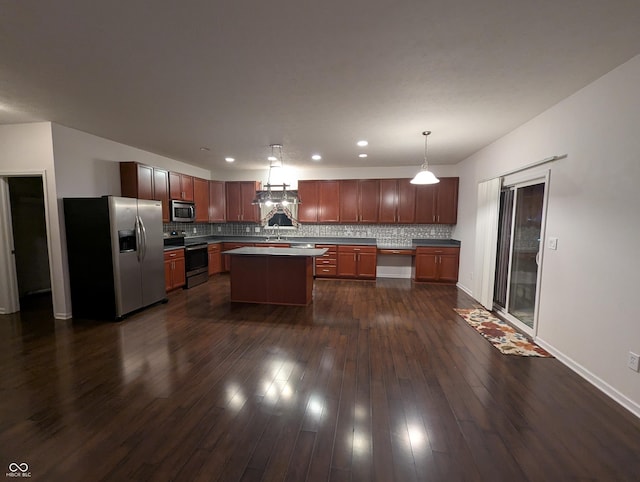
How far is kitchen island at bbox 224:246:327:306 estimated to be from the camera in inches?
176

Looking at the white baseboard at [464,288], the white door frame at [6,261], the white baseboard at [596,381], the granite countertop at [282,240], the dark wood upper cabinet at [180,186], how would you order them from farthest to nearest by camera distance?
the granite countertop at [282,240]
the dark wood upper cabinet at [180,186]
the white baseboard at [464,288]
the white door frame at [6,261]
the white baseboard at [596,381]

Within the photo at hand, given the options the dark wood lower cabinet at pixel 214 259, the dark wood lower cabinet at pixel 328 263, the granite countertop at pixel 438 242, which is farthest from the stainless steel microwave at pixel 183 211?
the granite countertop at pixel 438 242

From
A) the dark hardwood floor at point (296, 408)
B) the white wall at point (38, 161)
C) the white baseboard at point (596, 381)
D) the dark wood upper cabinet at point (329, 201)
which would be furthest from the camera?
the dark wood upper cabinet at point (329, 201)

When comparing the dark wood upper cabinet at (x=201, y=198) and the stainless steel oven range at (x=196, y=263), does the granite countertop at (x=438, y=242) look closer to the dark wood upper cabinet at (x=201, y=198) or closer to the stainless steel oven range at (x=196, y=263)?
the stainless steel oven range at (x=196, y=263)

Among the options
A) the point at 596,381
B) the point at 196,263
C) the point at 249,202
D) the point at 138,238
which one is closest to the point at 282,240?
the point at 249,202

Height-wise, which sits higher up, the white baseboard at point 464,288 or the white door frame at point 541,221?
the white door frame at point 541,221

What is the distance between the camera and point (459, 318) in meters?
3.99

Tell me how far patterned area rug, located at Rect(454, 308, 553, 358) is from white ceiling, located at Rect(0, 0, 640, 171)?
2.68 metres

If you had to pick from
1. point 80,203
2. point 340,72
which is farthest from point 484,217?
point 80,203

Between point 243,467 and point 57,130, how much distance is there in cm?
466

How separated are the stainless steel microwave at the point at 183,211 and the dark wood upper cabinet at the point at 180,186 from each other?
12 cm

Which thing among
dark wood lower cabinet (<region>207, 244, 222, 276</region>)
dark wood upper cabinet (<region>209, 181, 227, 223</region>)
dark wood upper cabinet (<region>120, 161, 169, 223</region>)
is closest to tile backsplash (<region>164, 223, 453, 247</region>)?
dark wood upper cabinet (<region>209, 181, 227, 223</region>)

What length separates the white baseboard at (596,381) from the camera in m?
2.07

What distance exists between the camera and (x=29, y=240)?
4.94m
